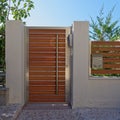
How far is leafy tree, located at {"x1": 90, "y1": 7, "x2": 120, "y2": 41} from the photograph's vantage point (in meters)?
18.0

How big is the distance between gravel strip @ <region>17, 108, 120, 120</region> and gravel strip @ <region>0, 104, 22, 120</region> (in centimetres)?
17

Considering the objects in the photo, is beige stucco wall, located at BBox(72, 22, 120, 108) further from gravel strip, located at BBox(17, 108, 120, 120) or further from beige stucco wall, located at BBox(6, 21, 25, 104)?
beige stucco wall, located at BBox(6, 21, 25, 104)

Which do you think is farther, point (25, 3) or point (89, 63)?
point (25, 3)

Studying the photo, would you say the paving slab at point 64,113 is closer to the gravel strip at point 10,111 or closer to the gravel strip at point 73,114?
the gravel strip at point 73,114

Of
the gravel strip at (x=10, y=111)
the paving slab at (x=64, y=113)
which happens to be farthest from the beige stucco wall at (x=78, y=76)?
the gravel strip at (x=10, y=111)

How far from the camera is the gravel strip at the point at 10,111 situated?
729 centimetres

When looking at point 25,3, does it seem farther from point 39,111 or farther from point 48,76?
point 39,111

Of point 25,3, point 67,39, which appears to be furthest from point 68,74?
point 25,3

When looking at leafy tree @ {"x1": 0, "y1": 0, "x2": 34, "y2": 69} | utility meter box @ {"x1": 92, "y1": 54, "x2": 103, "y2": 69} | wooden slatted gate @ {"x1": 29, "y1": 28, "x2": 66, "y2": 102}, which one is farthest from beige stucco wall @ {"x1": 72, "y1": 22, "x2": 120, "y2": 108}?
leafy tree @ {"x1": 0, "y1": 0, "x2": 34, "y2": 69}

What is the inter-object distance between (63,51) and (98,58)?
1279mm

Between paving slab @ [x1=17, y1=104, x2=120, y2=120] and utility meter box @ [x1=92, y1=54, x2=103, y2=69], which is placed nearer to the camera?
paving slab @ [x1=17, y1=104, x2=120, y2=120]

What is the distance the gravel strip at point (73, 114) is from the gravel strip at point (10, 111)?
0.17 meters

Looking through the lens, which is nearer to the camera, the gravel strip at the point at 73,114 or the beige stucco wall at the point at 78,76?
the gravel strip at the point at 73,114

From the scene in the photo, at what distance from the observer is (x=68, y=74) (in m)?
9.97
